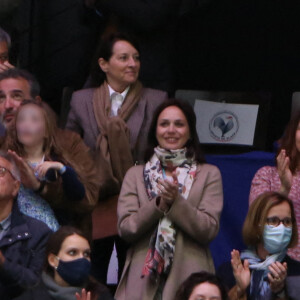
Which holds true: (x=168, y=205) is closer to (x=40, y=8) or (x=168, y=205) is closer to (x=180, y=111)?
(x=180, y=111)

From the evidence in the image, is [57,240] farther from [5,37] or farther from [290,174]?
[5,37]

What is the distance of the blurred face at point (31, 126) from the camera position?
9602 mm

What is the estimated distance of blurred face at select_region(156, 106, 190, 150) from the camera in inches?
384

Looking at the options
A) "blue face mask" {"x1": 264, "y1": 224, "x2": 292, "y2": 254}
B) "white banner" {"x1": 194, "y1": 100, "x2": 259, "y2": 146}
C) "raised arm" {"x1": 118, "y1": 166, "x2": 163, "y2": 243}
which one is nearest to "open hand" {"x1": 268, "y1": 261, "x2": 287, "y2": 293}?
"blue face mask" {"x1": 264, "y1": 224, "x2": 292, "y2": 254}

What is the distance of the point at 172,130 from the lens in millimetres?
9750

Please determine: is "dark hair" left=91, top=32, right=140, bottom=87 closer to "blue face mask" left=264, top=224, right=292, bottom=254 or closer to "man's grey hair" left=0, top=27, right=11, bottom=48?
"man's grey hair" left=0, top=27, right=11, bottom=48

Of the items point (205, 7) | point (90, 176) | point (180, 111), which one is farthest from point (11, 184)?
point (205, 7)

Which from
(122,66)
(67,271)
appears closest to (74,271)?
(67,271)

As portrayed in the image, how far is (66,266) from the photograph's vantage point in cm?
874

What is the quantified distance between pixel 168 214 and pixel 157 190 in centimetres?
26

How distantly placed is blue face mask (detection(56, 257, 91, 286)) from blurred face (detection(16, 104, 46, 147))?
3.64 feet

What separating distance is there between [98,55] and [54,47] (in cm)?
92

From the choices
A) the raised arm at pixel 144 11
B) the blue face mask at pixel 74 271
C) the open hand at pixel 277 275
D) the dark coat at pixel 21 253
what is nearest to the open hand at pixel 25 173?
the dark coat at pixel 21 253

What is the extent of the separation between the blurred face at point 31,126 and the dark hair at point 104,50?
38.9 inches
